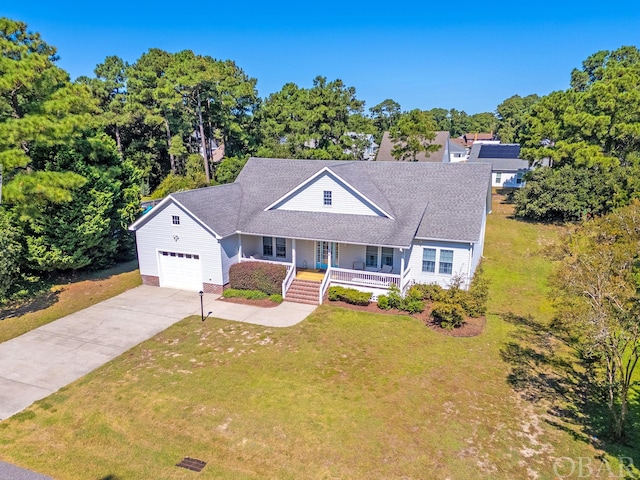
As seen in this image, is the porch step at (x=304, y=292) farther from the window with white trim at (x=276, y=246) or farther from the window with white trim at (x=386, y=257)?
the window with white trim at (x=386, y=257)

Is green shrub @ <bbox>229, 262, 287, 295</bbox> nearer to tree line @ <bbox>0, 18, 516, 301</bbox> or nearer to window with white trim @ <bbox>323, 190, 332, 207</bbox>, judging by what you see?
window with white trim @ <bbox>323, 190, 332, 207</bbox>

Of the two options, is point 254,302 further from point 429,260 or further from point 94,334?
point 429,260

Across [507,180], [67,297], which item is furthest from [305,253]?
[507,180]

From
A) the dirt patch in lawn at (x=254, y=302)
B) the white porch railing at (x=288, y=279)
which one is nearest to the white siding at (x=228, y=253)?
the dirt patch in lawn at (x=254, y=302)

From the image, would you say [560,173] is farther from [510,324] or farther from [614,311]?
[614,311]

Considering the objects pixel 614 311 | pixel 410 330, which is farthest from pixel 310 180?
pixel 614 311
